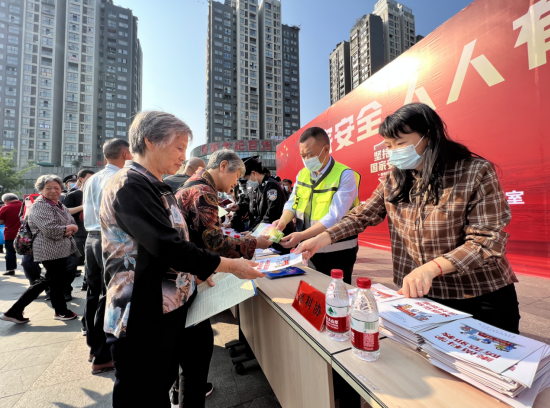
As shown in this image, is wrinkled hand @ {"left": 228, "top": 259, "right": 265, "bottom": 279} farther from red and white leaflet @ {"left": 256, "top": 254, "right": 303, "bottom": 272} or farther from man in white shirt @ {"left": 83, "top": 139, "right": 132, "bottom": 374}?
man in white shirt @ {"left": 83, "top": 139, "right": 132, "bottom": 374}

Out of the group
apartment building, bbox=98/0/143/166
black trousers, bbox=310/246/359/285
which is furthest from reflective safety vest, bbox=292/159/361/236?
apartment building, bbox=98/0/143/166

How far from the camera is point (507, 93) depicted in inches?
112

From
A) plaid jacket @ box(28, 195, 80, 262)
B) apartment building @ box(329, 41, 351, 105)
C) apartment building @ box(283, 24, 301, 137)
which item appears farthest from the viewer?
apartment building @ box(283, 24, 301, 137)

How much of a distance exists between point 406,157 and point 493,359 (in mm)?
780

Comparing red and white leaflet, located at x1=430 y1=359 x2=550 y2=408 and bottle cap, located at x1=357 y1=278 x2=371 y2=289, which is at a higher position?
bottle cap, located at x1=357 y1=278 x2=371 y2=289

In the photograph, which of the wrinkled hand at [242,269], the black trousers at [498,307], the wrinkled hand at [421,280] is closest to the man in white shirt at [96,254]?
the wrinkled hand at [242,269]

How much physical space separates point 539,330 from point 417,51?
13.0 feet

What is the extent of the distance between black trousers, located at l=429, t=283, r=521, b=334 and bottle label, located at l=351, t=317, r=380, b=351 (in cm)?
55

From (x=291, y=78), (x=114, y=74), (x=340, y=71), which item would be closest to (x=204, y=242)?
(x=340, y=71)

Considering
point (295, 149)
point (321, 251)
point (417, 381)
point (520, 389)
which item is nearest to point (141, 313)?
point (417, 381)

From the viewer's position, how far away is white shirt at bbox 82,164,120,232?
1778 millimetres

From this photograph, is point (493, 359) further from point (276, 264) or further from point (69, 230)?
point (69, 230)

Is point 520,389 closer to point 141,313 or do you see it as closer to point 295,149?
point 141,313

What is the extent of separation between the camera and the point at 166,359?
3.05 ft
